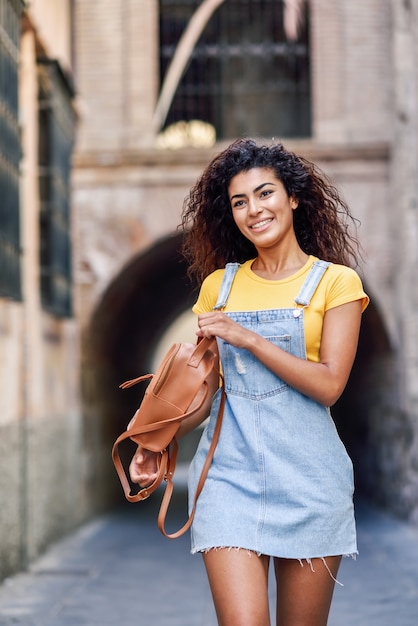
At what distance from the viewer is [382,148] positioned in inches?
421

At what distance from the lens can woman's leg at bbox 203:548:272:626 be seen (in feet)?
8.43

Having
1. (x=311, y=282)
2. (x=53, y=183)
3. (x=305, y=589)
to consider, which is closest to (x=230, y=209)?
(x=311, y=282)

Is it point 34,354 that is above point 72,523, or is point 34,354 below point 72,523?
above

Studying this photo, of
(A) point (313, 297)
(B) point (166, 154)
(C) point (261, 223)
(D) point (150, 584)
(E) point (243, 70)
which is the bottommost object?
(D) point (150, 584)

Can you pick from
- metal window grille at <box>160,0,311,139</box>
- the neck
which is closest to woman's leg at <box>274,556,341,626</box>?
the neck

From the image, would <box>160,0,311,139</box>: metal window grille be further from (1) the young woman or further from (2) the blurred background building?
(1) the young woman

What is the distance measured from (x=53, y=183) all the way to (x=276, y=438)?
6.93m

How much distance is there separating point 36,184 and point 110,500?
508 cm

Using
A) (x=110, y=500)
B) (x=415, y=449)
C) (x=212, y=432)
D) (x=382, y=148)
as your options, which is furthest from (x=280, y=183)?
(x=110, y=500)

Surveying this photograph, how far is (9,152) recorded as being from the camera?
7.37m

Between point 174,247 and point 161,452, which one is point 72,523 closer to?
point 174,247

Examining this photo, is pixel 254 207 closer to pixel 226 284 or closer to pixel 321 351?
pixel 226 284

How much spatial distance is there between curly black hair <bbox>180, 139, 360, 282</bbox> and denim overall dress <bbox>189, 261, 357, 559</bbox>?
313mm

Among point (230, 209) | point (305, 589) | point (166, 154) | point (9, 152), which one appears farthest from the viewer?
point (166, 154)
